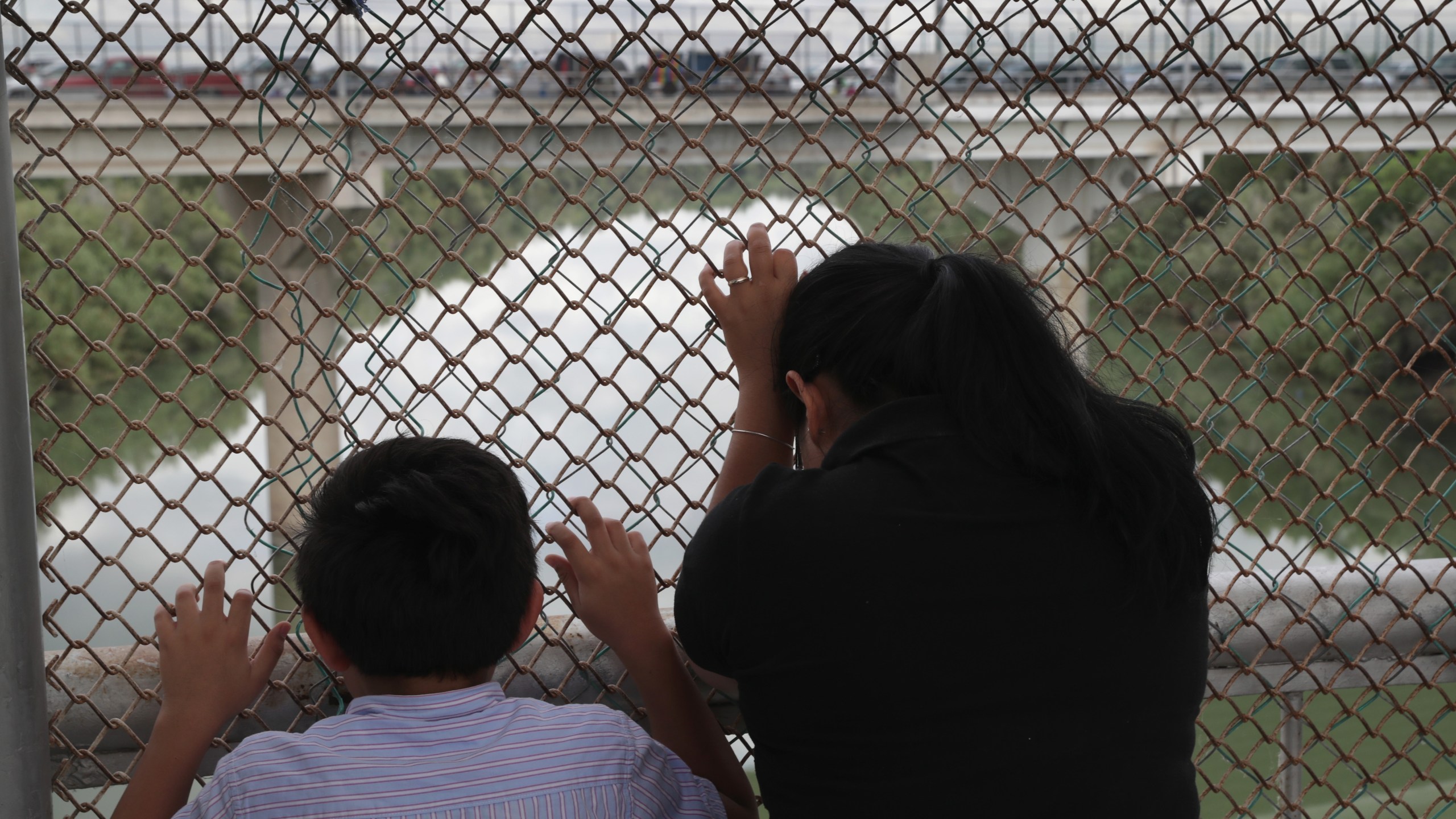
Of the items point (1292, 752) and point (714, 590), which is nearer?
point (714, 590)

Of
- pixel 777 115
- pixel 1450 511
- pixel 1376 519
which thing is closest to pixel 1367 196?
pixel 1376 519

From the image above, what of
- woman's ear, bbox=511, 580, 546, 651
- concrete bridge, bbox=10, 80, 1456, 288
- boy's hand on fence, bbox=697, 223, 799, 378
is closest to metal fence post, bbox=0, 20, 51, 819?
concrete bridge, bbox=10, 80, 1456, 288

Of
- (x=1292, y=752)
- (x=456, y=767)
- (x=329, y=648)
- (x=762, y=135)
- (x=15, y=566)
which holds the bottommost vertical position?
(x=1292, y=752)

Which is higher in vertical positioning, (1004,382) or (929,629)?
(1004,382)

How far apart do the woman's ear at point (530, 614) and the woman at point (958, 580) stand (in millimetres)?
Result: 214

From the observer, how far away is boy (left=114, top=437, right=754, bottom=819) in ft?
3.97

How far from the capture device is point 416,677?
51.4 inches

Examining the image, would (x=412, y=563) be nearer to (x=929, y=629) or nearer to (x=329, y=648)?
(x=329, y=648)

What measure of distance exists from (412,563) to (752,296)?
1.81ft

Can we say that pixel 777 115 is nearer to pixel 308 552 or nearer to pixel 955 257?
pixel 955 257

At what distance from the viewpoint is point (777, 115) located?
1693 mm

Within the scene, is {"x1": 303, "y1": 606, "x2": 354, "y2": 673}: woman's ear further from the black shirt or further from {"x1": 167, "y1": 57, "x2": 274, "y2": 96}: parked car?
{"x1": 167, "y1": 57, "x2": 274, "y2": 96}: parked car

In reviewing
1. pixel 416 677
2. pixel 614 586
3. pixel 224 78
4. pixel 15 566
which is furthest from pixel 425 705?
pixel 224 78

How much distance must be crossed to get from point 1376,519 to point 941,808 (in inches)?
439
